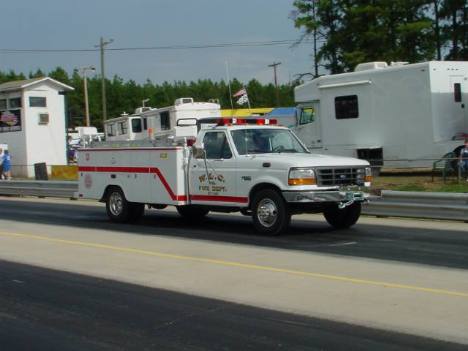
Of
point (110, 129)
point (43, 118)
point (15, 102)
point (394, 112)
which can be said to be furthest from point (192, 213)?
point (110, 129)

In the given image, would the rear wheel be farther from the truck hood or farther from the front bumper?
the front bumper

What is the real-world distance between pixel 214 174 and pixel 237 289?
5.22 metres

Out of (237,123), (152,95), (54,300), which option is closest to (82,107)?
(152,95)

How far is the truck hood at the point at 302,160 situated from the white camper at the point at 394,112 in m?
8.16

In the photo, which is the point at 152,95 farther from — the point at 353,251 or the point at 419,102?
the point at 353,251

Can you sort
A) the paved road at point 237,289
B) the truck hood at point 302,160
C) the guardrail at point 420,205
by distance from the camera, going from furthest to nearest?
1. the guardrail at point 420,205
2. the truck hood at point 302,160
3. the paved road at point 237,289

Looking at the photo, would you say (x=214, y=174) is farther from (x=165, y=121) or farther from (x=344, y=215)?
(x=165, y=121)

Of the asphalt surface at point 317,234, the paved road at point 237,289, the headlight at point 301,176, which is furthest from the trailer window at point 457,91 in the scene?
the headlight at point 301,176

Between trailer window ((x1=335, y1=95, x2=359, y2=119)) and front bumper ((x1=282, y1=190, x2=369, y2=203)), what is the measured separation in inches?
445

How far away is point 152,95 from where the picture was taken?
99.9 m

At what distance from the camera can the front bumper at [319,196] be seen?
11641 millimetres

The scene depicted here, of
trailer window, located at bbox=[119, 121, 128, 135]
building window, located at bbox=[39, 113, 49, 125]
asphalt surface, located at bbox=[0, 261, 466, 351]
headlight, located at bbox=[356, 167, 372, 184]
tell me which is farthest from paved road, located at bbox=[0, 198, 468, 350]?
building window, located at bbox=[39, 113, 49, 125]

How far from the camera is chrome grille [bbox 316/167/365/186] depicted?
39.0 ft

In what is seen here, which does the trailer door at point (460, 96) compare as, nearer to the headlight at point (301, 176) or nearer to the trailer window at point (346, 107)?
the trailer window at point (346, 107)
